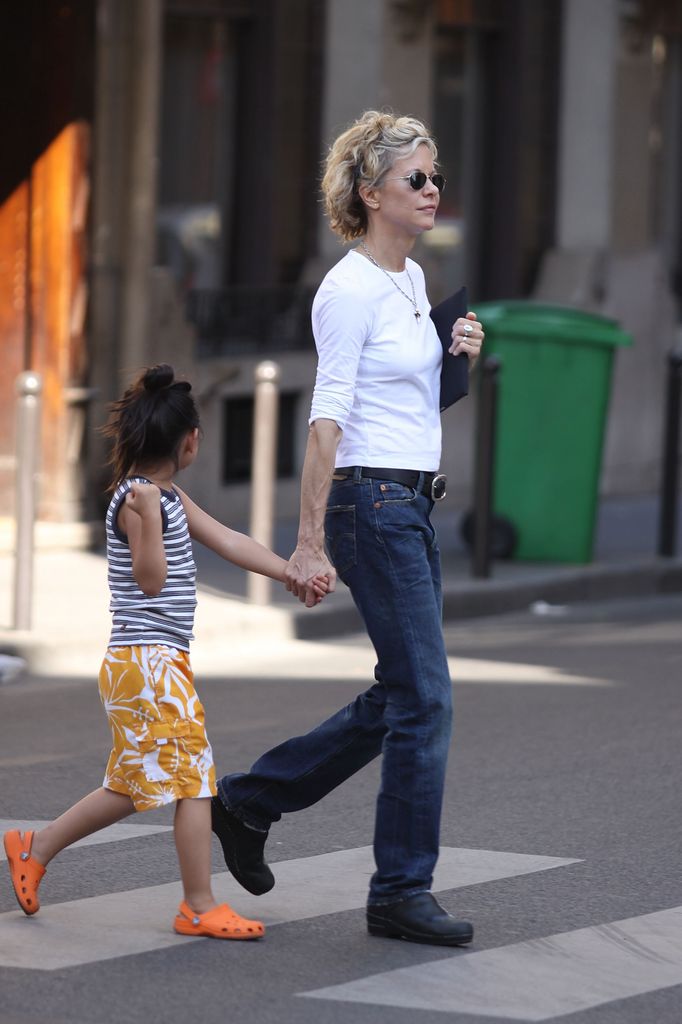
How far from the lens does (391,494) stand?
5008mm

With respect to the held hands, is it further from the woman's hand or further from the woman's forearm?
the woman's hand

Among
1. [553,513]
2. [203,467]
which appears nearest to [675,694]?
[553,513]

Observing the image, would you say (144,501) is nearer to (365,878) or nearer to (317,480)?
(317,480)

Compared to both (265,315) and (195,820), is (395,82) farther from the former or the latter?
(195,820)

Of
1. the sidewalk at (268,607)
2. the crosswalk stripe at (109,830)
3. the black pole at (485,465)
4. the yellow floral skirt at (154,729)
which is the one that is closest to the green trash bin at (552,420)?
the sidewalk at (268,607)

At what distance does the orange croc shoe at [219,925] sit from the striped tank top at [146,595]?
2.01 feet

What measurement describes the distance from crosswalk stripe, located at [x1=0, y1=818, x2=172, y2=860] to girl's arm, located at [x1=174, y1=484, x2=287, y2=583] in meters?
1.27

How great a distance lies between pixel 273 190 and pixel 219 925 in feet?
33.6

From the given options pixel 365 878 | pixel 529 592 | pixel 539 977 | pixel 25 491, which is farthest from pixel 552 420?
pixel 539 977

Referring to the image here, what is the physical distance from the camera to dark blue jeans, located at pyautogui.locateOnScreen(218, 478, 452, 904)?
5.00m

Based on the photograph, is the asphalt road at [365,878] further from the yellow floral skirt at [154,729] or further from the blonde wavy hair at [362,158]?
the blonde wavy hair at [362,158]

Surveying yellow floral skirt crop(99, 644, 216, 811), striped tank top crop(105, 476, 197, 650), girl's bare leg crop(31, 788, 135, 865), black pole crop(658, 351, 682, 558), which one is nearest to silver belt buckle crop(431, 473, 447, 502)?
striped tank top crop(105, 476, 197, 650)

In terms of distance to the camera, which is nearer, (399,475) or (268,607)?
(399,475)

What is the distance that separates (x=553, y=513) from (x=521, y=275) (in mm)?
4874
